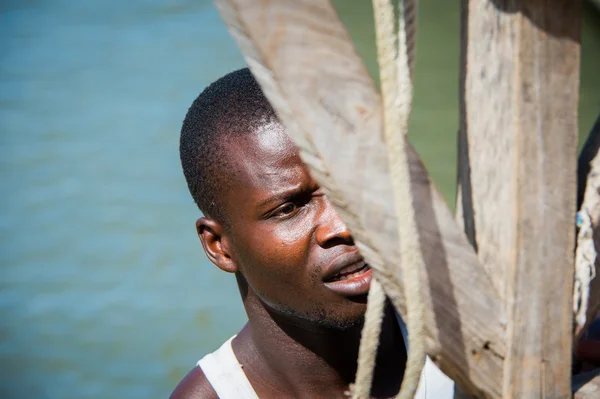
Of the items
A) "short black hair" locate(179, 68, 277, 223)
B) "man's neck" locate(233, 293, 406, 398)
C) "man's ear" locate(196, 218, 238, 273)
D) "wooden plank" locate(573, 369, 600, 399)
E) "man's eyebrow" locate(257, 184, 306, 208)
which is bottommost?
"man's neck" locate(233, 293, 406, 398)

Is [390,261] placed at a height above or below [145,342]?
above

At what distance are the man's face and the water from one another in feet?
7.81

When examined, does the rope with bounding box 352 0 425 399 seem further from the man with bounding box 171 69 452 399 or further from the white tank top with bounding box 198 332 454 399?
the white tank top with bounding box 198 332 454 399

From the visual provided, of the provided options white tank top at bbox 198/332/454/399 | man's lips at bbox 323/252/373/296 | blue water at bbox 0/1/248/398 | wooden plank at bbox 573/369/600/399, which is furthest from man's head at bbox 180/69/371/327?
blue water at bbox 0/1/248/398

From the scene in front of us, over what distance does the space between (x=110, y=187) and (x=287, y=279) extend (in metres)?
2.74

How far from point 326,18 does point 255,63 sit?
92mm

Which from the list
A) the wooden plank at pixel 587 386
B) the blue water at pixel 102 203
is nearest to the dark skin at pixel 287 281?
the wooden plank at pixel 587 386

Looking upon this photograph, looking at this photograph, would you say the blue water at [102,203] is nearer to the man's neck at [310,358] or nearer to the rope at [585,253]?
the man's neck at [310,358]

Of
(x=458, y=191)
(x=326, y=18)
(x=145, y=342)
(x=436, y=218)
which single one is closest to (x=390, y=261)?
(x=436, y=218)

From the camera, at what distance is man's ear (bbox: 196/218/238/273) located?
64.8 inches

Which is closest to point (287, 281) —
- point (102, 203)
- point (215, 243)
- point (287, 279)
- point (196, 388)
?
point (287, 279)

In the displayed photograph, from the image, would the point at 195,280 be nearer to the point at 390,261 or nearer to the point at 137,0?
the point at 137,0

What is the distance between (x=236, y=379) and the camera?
171cm

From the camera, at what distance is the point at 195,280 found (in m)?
3.88
